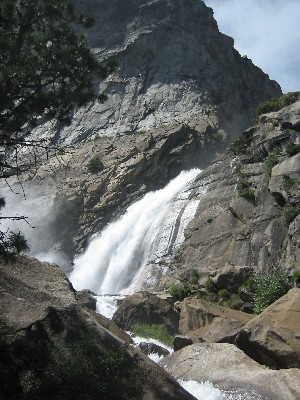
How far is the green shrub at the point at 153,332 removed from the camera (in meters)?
19.8

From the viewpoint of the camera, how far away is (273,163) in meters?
32.6

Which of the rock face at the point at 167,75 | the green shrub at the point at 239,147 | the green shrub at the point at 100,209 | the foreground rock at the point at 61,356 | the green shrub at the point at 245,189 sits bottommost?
the foreground rock at the point at 61,356

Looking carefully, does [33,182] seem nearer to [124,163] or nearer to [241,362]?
[124,163]

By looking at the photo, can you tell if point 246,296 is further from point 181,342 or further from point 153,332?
point 181,342

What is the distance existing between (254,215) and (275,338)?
58.6ft

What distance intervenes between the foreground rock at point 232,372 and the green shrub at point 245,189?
1962cm

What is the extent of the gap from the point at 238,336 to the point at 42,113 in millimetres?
8114

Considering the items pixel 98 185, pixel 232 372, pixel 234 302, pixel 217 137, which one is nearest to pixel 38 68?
pixel 232 372

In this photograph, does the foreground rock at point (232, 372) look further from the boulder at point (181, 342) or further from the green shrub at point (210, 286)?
the green shrub at point (210, 286)

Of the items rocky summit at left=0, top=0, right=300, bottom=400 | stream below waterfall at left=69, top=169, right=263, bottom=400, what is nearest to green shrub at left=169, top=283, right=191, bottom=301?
rocky summit at left=0, top=0, right=300, bottom=400

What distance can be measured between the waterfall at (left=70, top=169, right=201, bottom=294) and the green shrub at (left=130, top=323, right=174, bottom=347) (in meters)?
11.0

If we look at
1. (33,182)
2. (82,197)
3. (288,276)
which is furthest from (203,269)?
(33,182)

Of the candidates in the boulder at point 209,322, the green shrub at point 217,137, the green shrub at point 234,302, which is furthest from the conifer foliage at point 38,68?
the green shrub at point 217,137

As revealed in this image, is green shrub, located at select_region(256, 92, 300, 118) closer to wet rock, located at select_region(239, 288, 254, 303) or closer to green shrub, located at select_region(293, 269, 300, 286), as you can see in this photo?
green shrub, located at select_region(293, 269, 300, 286)
